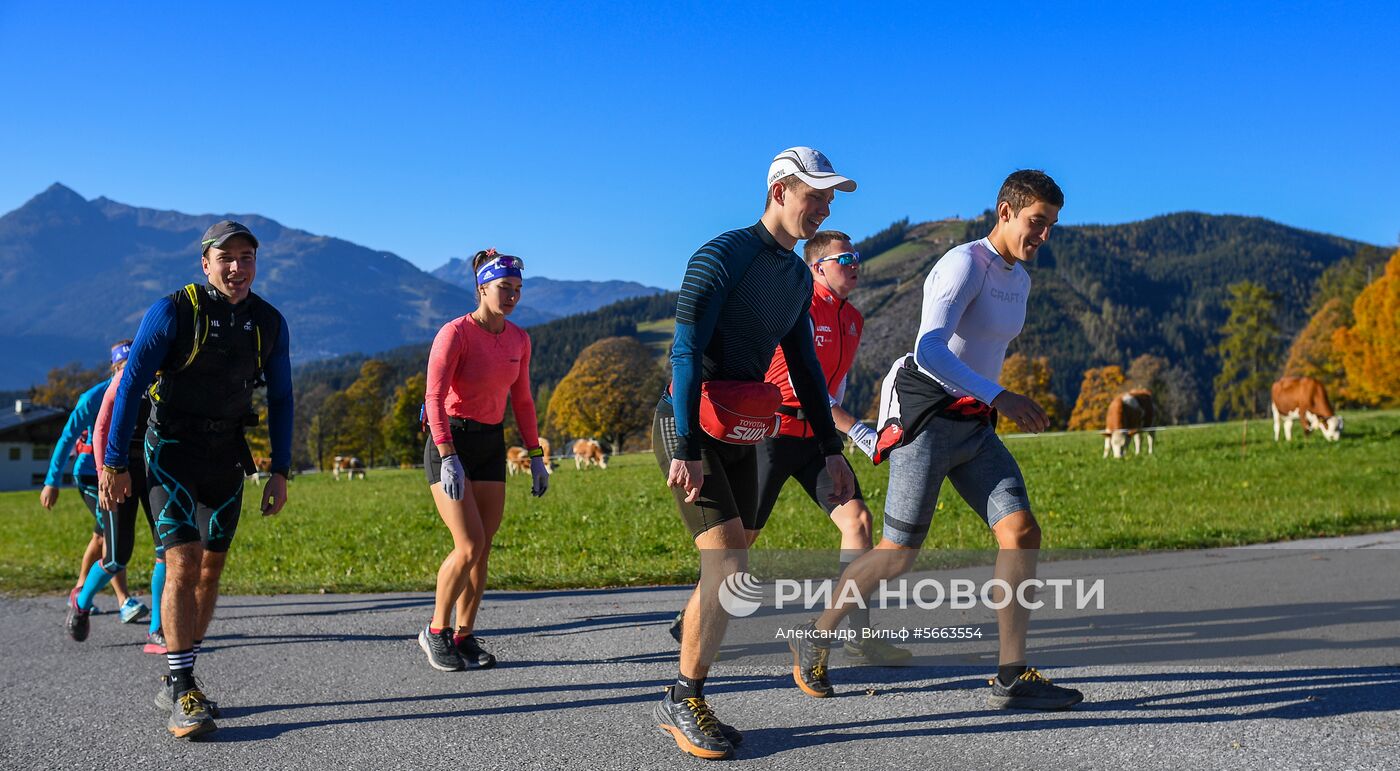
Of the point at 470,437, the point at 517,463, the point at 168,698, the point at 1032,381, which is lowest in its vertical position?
the point at 168,698

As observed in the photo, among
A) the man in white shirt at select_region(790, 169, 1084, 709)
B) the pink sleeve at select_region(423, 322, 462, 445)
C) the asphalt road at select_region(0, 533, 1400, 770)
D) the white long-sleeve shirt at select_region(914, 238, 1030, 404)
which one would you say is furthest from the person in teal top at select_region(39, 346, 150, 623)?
the white long-sleeve shirt at select_region(914, 238, 1030, 404)

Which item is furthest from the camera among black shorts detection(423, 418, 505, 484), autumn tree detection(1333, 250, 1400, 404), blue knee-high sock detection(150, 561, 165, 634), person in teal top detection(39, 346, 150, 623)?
autumn tree detection(1333, 250, 1400, 404)

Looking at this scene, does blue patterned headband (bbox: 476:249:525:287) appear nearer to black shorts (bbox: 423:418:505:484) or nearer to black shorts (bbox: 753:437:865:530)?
black shorts (bbox: 423:418:505:484)

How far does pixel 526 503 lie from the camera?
70.4 feet

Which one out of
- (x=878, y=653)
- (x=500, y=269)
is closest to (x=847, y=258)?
(x=500, y=269)

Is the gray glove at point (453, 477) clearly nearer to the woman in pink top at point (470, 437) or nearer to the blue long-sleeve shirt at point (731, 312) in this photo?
the woman in pink top at point (470, 437)

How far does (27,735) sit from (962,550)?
7.79 m

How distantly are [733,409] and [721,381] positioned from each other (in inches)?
5.1

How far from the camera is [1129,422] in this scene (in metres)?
28.3

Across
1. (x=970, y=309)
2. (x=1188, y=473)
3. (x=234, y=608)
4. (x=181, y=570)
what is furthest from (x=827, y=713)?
(x=1188, y=473)

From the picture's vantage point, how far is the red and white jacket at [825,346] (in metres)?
5.74

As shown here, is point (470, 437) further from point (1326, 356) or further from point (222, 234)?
point (1326, 356)

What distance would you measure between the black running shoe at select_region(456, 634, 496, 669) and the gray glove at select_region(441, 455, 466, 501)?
2.77ft

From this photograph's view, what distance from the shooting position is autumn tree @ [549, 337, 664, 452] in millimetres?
82625
